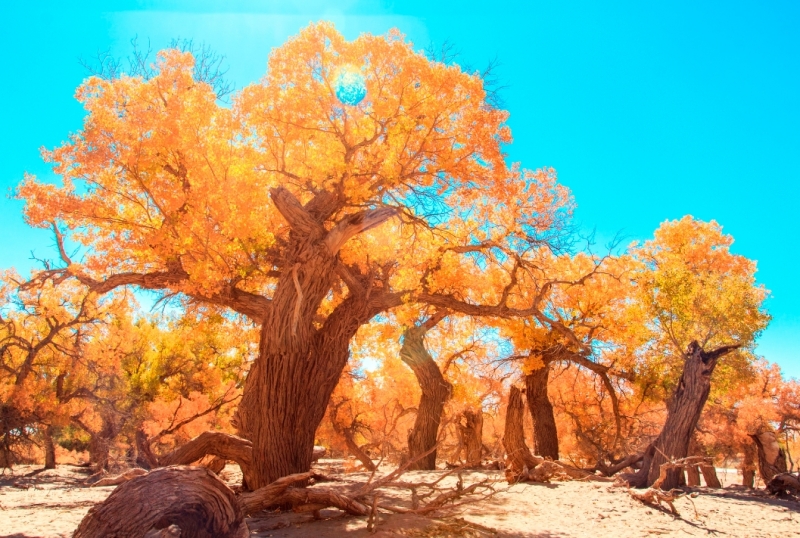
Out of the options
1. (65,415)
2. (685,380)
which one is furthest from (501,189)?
(65,415)

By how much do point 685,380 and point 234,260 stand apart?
29.9 feet

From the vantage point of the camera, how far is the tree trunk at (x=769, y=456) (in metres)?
13.6

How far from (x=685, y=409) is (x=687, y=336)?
7.89 feet

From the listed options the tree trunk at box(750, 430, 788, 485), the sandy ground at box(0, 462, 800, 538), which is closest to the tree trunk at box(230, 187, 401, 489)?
the sandy ground at box(0, 462, 800, 538)

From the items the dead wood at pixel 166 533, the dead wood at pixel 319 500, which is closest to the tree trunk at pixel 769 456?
the dead wood at pixel 319 500

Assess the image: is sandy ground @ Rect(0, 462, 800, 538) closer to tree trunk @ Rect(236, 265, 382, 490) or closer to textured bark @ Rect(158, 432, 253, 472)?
textured bark @ Rect(158, 432, 253, 472)

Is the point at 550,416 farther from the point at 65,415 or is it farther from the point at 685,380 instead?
the point at 65,415

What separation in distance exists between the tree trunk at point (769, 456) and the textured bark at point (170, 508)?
581 inches

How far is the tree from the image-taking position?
9.95 m

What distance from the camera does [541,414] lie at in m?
14.3

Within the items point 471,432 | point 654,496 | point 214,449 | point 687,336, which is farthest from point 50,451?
point 687,336

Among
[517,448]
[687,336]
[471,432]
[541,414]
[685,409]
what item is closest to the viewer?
[685,409]

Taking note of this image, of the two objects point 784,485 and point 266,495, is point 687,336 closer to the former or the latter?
point 784,485

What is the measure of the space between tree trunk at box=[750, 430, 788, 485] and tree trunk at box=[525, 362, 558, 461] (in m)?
5.37
